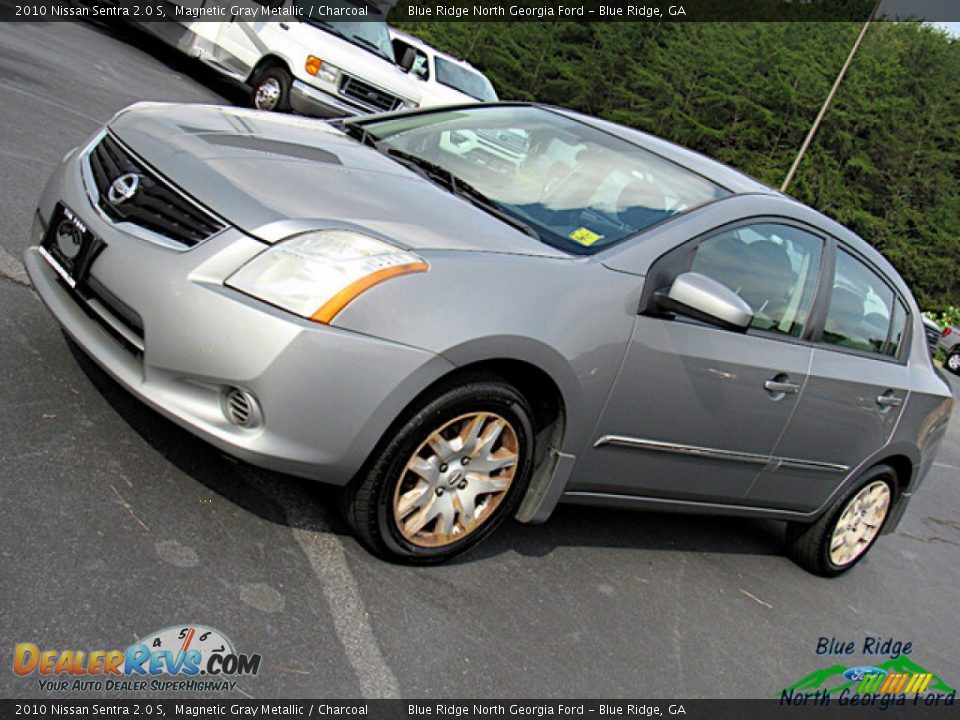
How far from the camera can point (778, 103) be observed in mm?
49219

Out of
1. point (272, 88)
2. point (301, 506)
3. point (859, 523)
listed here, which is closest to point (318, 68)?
point (272, 88)

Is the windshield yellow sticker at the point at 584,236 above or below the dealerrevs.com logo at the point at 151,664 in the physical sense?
above

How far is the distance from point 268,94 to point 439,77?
3.02 m

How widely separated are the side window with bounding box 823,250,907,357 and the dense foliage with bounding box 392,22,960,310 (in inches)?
1730

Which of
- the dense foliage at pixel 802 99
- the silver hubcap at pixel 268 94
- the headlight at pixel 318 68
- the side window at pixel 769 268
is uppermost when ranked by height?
the dense foliage at pixel 802 99

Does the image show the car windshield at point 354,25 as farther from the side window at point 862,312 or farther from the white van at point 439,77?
the side window at point 862,312

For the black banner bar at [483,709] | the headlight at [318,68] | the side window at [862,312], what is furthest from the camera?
the headlight at [318,68]

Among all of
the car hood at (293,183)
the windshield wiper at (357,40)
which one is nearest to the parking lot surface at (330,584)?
the car hood at (293,183)

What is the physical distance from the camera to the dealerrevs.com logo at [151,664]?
2381 mm

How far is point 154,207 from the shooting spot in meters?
3.20

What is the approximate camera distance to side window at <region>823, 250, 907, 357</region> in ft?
15.0

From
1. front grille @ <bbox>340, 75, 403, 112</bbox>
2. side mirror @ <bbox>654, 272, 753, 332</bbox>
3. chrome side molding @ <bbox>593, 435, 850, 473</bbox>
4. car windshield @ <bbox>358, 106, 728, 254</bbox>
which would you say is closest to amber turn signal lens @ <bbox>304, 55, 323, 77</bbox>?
front grille @ <bbox>340, 75, 403, 112</bbox>

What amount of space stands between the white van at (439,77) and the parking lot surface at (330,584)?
8.92 m

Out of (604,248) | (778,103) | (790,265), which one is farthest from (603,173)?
(778,103)
